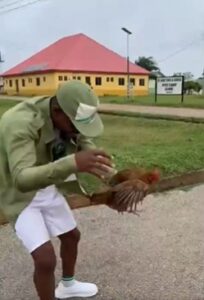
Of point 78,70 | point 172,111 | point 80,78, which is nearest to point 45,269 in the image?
point 172,111

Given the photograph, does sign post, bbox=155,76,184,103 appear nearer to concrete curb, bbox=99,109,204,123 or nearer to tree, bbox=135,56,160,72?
concrete curb, bbox=99,109,204,123

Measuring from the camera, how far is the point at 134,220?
443cm

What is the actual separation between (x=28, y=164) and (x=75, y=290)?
1110 mm

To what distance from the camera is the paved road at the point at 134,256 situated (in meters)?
3.09

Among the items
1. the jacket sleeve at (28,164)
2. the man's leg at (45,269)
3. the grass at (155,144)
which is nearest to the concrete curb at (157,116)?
the grass at (155,144)

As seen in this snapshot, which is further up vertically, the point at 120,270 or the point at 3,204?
the point at 3,204

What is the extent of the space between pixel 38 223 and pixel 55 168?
0.46m

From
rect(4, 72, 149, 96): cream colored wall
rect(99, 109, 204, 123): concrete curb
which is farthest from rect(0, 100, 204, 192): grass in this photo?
rect(4, 72, 149, 96): cream colored wall

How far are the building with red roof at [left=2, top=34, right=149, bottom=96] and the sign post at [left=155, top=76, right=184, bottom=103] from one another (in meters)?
21.4

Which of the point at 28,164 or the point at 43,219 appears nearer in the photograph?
the point at 28,164

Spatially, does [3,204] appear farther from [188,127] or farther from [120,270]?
[188,127]

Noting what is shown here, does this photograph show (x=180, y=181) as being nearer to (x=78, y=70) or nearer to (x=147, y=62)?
(x=78, y=70)

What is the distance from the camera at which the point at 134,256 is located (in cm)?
359

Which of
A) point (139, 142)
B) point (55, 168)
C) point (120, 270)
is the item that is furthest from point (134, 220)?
point (139, 142)
